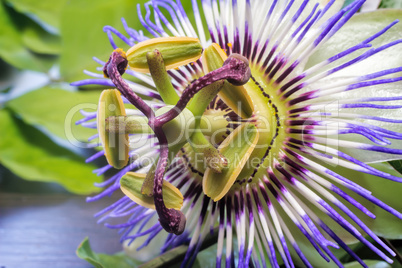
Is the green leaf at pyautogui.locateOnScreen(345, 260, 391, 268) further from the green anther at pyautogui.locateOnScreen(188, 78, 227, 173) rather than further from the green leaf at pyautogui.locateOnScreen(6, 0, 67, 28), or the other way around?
the green leaf at pyautogui.locateOnScreen(6, 0, 67, 28)

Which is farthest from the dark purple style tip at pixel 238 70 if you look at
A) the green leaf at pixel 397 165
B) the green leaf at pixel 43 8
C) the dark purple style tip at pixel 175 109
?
the green leaf at pixel 43 8

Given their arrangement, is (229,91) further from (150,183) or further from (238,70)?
(150,183)

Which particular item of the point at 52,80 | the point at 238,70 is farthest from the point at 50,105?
the point at 238,70

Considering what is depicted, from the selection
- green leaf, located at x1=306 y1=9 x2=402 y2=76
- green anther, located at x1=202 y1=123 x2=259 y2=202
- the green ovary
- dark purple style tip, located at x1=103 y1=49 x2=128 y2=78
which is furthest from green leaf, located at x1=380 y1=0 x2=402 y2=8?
dark purple style tip, located at x1=103 y1=49 x2=128 y2=78

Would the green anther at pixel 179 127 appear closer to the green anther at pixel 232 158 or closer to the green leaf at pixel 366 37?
the green anther at pixel 232 158

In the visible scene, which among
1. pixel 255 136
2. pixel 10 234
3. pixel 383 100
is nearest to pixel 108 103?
pixel 255 136
